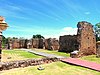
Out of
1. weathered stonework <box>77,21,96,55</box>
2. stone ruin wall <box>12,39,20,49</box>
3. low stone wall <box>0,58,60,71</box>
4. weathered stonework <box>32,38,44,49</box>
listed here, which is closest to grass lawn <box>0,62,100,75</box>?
low stone wall <box>0,58,60,71</box>

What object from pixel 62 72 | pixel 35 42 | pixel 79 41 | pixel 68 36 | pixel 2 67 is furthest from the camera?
pixel 35 42

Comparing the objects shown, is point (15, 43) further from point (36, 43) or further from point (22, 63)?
point (22, 63)

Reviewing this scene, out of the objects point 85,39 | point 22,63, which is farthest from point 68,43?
point 22,63

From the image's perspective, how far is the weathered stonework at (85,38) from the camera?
20438 millimetres

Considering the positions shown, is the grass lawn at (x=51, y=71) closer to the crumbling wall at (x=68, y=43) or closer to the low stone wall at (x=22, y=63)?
the low stone wall at (x=22, y=63)

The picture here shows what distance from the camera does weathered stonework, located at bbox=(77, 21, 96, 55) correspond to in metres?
20.4

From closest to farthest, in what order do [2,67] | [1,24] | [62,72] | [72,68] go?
[1,24] → [2,67] → [62,72] → [72,68]

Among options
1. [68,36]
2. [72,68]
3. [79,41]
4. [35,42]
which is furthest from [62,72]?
[35,42]

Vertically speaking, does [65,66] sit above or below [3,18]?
below

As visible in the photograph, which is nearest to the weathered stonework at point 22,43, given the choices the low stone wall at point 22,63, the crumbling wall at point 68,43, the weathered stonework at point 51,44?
the weathered stonework at point 51,44

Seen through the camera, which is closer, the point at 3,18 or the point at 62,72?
the point at 3,18

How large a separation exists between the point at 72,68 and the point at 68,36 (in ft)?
46.0

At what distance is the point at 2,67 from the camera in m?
11.5

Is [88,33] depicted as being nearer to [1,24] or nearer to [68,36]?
[68,36]
